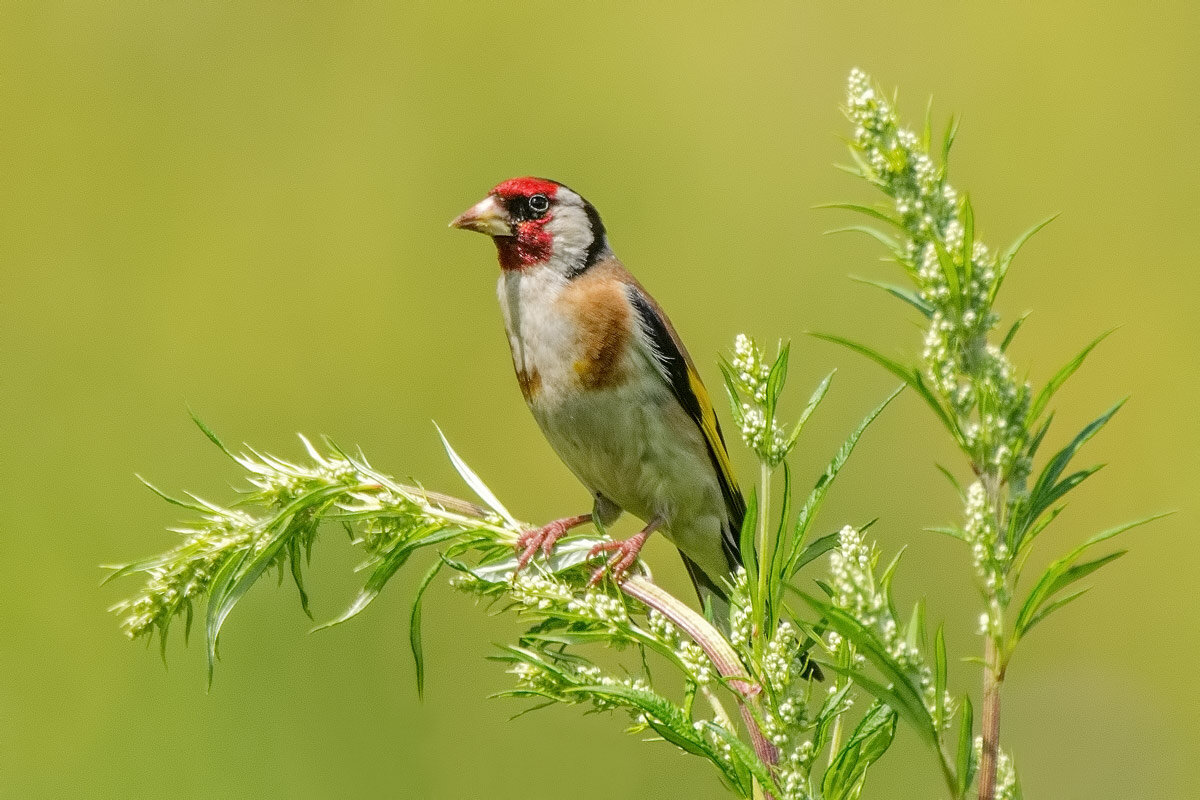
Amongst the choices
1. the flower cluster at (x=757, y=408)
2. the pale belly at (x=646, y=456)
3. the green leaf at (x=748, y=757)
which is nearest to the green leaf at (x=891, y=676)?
the green leaf at (x=748, y=757)

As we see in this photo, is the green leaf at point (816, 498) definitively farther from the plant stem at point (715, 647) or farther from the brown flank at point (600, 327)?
the brown flank at point (600, 327)

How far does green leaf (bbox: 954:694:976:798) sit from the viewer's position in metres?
0.69

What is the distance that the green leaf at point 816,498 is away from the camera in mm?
857

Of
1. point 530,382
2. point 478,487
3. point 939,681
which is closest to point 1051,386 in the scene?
point 939,681

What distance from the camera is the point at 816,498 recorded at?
33.9 inches

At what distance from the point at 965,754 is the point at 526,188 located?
8.37ft

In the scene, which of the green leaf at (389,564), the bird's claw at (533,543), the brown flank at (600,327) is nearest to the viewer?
the green leaf at (389,564)

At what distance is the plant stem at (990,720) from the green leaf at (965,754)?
0.5 inches

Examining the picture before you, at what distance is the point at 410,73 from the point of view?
22.0 ft

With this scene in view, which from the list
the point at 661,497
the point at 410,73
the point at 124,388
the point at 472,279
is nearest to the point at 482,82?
the point at 410,73

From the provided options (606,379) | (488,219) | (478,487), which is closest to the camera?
(478,487)

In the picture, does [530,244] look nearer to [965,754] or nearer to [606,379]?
[606,379]

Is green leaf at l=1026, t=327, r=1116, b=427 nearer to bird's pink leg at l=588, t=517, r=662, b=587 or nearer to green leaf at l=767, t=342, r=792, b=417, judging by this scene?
green leaf at l=767, t=342, r=792, b=417

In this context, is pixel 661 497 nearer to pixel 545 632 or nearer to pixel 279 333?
pixel 545 632
